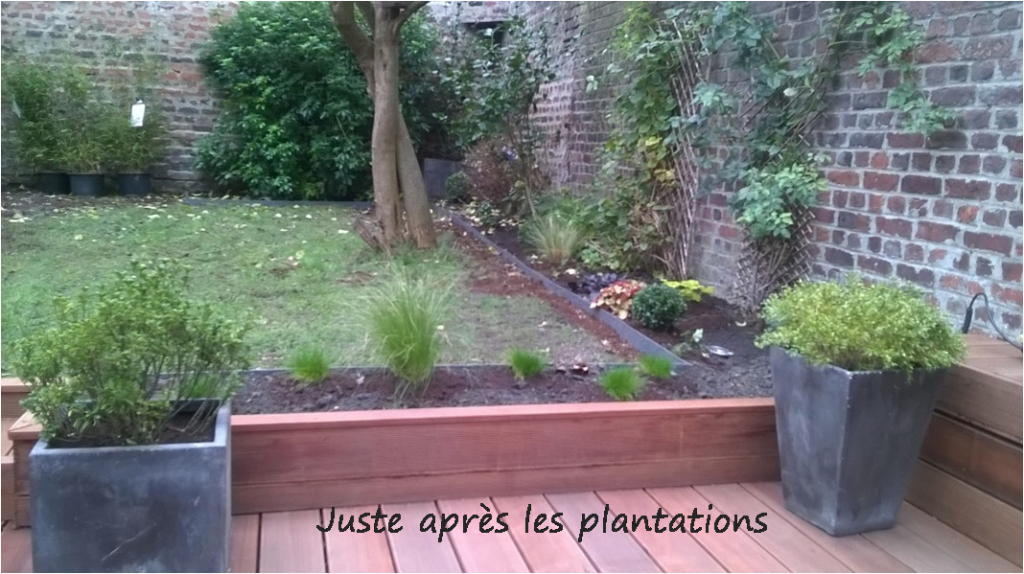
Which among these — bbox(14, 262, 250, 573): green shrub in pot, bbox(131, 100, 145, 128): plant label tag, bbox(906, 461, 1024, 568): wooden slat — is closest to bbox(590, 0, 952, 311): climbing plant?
bbox(906, 461, 1024, 568): wooden slat

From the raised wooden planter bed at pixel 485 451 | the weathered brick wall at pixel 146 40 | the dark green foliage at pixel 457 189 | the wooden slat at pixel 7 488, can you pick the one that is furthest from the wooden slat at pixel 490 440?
the weathered brick wall at pixel 146 40

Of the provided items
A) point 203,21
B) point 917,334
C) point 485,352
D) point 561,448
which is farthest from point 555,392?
point 203,21

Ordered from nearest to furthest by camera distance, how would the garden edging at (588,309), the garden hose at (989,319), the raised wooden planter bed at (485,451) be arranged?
the raised wooden planter bed at (485,451) → the garden hose at (989,319) → the garden edging at (588,309)

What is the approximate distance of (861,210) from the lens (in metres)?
3.58

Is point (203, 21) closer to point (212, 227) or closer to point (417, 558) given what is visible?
point (212, 227)

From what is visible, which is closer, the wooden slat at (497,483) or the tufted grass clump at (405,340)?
the wooden slat at (497,483)

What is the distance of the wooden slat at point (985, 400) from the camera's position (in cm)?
220

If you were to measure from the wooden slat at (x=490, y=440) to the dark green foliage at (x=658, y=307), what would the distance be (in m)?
1.20

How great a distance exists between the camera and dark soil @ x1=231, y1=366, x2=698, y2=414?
2.75 meters

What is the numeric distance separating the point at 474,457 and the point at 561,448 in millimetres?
282

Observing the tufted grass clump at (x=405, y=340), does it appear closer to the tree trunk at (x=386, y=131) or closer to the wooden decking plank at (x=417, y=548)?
the wooden decking plank at (x=417, y=548)

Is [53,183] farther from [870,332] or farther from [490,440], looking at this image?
[870,332]

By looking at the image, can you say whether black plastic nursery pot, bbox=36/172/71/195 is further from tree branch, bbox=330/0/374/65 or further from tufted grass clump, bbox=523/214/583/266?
tufted grass clump, bbox=523/214/583/266

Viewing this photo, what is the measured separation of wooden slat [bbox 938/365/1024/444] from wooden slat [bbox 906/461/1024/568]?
205mm
